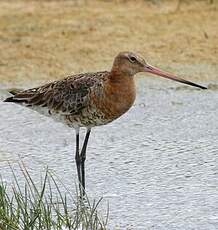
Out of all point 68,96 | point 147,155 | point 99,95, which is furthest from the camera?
point 147,155

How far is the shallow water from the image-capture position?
659 cm

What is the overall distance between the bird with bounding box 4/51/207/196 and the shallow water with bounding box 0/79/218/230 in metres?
0.37

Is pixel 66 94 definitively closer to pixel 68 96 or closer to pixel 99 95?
pixel 68 96

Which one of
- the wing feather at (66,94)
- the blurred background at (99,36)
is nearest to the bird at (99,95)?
the wing feather at (66,94)

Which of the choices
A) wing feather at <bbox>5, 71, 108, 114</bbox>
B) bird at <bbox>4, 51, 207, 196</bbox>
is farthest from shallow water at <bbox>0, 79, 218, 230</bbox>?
wing feather at <bbox>5, 71, 108, 114</bbox>

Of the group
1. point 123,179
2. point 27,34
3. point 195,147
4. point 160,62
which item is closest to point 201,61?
point 160,62

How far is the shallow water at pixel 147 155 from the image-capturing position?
659 centimetres

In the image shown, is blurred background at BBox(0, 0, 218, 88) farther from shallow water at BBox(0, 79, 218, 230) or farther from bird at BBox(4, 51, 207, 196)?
bird at BBox(4, 51, 207, 196)

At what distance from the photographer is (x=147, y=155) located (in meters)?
7.89

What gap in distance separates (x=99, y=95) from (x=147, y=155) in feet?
3.24

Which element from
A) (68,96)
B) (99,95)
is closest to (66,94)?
(68,96)

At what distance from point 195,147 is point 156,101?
5.37 feet

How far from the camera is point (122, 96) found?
277 inches

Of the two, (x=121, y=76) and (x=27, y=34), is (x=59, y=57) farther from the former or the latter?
(x=121, y=76)
